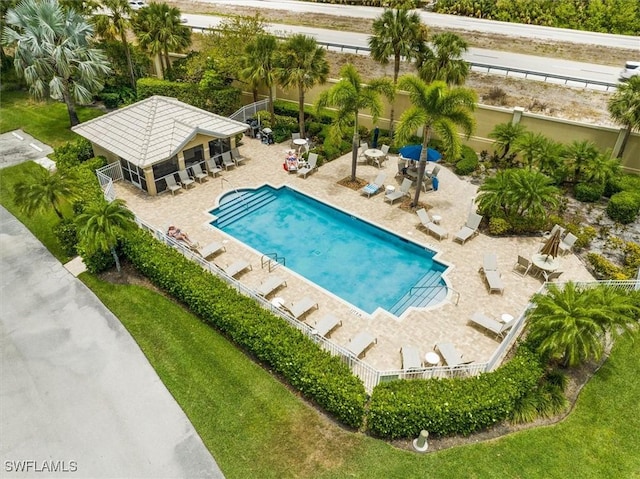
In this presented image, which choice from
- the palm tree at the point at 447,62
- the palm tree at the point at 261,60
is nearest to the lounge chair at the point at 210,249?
the palm tree at the point at 261,60

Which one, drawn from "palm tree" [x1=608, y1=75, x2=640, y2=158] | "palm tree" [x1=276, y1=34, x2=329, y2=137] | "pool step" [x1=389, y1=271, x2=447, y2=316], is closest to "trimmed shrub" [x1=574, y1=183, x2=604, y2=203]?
"palm tree" [x1=608, y1=75, x2=640, y2=158]

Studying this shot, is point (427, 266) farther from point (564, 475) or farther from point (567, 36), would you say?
point (567, 36)

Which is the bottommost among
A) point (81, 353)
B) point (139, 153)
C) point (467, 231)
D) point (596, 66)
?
point (81, 353)

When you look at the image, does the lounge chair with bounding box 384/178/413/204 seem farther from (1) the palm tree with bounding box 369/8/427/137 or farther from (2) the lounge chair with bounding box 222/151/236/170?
(2) the lounge chair with bounding box 222/151/236/170

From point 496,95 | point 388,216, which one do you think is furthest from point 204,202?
point 496,95

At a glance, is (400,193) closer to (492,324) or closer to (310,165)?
(310,165)

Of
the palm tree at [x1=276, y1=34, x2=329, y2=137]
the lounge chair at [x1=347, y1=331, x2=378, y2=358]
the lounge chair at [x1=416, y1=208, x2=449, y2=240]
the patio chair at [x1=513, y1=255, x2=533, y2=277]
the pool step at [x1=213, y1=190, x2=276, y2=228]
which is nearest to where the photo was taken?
the lounge chair at [x1=347, y1=331, x2=378, y2=358]

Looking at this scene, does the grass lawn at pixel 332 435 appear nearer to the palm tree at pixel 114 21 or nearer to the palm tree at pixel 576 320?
the palm tree at pixel 576 320
